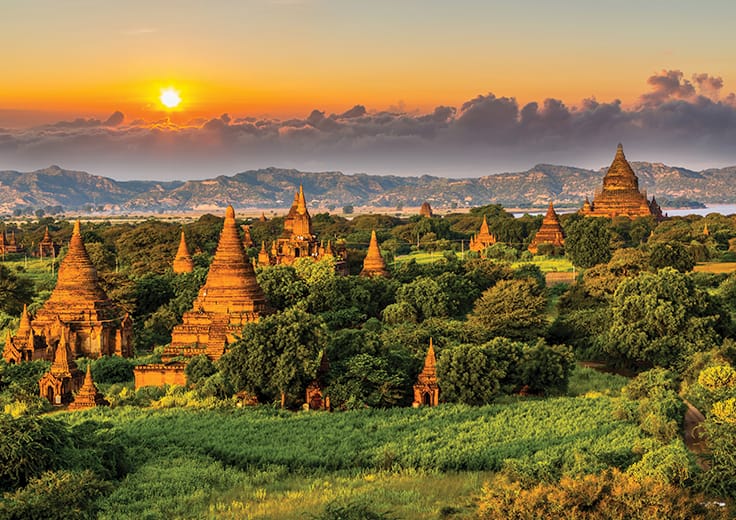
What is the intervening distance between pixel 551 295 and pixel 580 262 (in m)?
17.3

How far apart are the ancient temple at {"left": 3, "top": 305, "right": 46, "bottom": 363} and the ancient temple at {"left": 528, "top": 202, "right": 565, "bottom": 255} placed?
71.7 m

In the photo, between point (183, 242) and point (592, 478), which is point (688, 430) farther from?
point (183, 242)

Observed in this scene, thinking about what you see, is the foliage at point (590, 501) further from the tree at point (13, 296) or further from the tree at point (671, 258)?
the tree at point (671, 258)

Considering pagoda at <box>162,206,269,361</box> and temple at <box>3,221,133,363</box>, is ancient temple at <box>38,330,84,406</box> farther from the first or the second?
temple at <box>3,221,133,363</box>

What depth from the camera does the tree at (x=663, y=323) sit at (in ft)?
155

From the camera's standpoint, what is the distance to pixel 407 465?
3219cm

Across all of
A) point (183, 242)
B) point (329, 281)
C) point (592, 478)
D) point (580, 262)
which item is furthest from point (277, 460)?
point (580, 262)

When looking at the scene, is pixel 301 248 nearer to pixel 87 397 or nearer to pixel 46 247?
pixel 87 397

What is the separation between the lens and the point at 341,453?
3278 cm

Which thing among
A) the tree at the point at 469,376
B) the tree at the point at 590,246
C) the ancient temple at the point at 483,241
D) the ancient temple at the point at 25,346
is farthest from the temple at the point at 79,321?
the ancient temple at the point at 483,241

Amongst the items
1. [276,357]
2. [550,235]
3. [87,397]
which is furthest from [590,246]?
[87,397]

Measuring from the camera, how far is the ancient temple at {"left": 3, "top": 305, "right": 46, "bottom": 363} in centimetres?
4906

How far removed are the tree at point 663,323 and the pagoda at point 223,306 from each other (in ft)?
58.5

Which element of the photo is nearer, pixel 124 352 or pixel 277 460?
pixel 277 460
